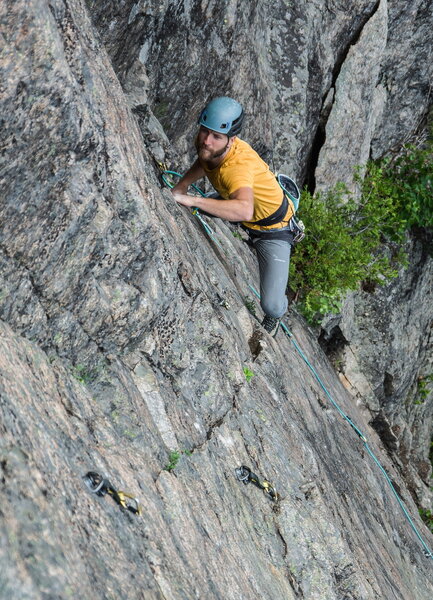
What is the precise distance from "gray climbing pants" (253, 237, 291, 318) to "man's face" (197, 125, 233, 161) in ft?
5.76

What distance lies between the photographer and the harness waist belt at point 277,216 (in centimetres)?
764

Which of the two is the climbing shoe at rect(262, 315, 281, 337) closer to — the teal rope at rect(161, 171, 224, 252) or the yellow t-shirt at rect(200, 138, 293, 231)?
the teal rope at rect(161, 171, 224, 252)

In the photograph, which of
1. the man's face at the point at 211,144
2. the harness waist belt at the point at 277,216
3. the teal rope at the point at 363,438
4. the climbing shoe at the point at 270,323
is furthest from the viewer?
the teal rope at the point at 363,438

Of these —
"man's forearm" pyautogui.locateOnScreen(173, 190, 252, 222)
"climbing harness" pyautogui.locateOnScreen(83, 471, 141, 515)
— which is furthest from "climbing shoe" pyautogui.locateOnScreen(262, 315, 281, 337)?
"climbing harness" pyautogui.locateOnScreen(83, 471, 141, 515)

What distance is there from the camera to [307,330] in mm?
11391

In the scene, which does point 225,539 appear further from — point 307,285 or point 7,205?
point 307,285

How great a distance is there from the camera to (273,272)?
8.13m

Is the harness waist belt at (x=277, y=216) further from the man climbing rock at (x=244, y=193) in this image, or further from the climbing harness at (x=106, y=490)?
the climbing harness at (x=106, y=490)

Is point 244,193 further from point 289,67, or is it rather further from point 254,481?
point 289,67

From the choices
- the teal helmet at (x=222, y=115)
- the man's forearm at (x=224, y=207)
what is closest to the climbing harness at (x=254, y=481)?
the man's forearm at (x=224, y=207)

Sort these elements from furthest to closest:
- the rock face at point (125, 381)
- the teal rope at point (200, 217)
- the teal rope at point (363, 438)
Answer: the teal rope at point (363, 438) < the teal rope at point (200, 217) < the rock face at point (125, 381)

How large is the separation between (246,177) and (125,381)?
2.72 metres

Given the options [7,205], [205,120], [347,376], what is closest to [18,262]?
[7,205]

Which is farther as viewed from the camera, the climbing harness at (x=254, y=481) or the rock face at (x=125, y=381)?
the climbing harness at (x=254, y=481)
